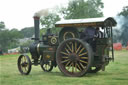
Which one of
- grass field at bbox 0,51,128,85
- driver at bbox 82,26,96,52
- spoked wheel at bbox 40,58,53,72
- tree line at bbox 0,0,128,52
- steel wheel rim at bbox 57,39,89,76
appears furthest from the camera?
tree line at bbox 0,0,128,52

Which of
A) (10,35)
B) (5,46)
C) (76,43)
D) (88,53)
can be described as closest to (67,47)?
(76,43)

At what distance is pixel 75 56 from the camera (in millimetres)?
8562

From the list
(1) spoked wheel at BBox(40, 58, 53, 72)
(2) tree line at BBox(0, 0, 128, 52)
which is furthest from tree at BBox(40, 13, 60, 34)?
(1) spoked wheel at BBox(40, 58, 53, 72)

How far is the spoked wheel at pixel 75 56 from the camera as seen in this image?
8.31 meters

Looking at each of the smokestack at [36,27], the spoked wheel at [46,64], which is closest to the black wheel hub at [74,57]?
the spoked wheel at [46,64]

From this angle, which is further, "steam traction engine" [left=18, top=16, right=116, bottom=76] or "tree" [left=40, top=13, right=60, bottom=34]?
"tree" [left=40, top=13, right=60, bottom=34]

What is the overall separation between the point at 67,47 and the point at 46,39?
1314 millimetres

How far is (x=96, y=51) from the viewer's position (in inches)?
345

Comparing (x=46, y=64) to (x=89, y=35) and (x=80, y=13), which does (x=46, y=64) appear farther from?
(x=80, y=13)

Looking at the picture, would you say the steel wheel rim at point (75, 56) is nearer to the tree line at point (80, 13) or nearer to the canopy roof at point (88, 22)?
the canopy roof at point (88, 22)

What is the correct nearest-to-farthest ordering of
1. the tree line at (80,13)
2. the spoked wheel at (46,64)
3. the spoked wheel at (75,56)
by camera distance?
the spoked wheel at (75,56) → the spoked wheel at (46,64) → the tree line at (80,13)

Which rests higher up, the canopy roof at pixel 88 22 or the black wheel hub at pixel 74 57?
the canopy roof at pixel 88 22

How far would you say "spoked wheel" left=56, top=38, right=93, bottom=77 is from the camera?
27.3ft

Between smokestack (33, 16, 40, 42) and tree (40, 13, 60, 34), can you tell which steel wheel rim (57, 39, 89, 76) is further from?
tree (40, 13, 60, 34)
